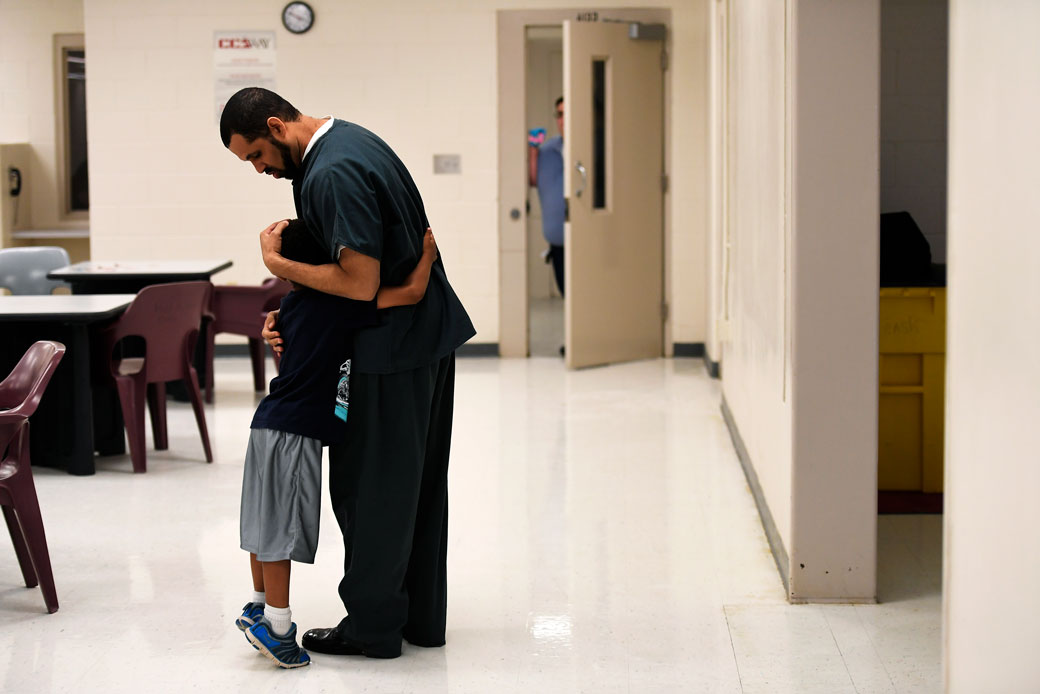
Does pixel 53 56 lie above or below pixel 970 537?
above

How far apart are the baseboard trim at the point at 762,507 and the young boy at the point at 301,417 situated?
1.48 m

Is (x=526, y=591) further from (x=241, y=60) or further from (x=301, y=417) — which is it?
(x=241, y=60)

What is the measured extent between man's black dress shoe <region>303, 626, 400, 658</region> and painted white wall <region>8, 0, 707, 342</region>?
18.5 ft

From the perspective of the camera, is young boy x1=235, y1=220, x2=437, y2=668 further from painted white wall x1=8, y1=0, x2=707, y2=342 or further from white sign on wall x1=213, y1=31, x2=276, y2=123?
white sign on wall x1=213, y1=31, x2=276, y2=123

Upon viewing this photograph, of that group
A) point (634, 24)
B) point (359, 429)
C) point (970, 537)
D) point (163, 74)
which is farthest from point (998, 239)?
point (163, 74)

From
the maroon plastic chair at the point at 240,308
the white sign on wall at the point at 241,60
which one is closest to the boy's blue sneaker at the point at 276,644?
the maroon plastic chair at the point at 240,308

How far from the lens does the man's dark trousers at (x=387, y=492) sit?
120 inches

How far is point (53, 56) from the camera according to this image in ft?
31.6

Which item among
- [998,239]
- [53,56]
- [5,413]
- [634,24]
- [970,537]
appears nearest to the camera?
[998,239]

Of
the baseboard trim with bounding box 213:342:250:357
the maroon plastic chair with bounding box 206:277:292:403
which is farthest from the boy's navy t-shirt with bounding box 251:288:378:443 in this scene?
the baseboard trim with bounding box 213:342:250:357

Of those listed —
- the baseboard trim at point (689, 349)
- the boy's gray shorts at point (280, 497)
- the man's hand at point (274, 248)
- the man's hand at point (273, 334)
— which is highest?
the man's hand at point (274, 248)

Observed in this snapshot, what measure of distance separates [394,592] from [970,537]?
1517 millimetres

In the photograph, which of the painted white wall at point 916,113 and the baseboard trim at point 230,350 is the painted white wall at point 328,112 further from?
the painted white wall at point 916,113

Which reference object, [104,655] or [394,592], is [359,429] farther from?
A: [104,655]
